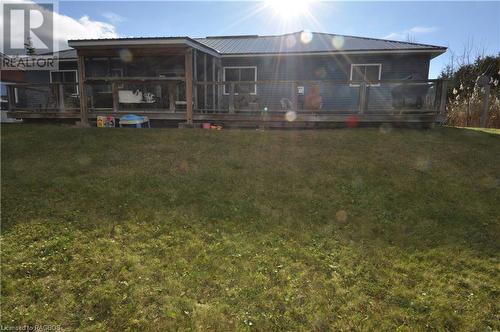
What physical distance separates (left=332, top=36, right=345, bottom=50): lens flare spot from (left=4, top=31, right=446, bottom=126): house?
55 millimetres

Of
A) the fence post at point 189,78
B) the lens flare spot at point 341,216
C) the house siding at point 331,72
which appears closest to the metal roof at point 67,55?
the house siding at point 331,72

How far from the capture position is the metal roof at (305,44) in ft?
48.2

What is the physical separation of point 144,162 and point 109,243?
11.4ft

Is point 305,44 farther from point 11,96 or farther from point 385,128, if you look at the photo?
point 11,96

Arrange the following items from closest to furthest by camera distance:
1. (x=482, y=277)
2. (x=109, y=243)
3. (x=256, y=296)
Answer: (x=256, y=296), (x=482, y=277), (x=109, y=243)

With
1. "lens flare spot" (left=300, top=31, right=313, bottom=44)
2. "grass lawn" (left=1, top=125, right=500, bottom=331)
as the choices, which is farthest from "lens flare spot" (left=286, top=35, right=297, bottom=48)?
"grass lawn" (left=1, top=125, right=500, bottom=331)

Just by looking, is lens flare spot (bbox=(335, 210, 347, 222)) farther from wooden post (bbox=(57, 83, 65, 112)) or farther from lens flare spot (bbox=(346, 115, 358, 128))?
wooden post (bbox=(57, 83, 65, 112))

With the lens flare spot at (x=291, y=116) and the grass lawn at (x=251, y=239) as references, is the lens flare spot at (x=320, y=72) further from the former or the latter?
the grass lawn at (x=251, y=239)

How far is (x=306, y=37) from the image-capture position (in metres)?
17.8

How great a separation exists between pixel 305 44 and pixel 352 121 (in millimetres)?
6848

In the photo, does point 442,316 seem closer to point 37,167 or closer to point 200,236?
point 200,236

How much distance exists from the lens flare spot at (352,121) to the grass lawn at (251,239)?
2.94m

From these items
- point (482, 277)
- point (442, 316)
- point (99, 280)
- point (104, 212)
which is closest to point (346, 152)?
point (482, 277)

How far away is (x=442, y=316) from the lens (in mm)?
3627
